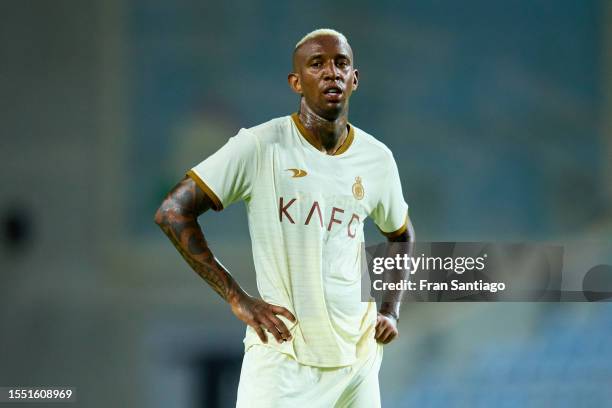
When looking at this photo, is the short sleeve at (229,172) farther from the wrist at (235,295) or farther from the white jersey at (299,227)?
the wrist at (235,295)

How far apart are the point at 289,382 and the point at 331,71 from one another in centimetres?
112

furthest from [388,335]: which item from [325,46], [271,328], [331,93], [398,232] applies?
[325,46]

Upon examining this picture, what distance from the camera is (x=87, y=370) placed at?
4.85 m

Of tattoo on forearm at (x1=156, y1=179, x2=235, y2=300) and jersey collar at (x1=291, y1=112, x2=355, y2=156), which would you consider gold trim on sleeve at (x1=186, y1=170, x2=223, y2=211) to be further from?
jersey collar at (x1=291, y1=112, x2=355, y2=156)

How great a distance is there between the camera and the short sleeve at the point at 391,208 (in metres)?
4.21

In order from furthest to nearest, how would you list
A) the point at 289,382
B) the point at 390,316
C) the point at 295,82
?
the point at 390,316, the point at 295,82, the point at 289,382

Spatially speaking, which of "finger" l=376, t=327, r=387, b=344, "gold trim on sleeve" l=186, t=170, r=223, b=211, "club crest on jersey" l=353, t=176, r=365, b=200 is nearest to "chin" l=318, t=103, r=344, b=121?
"club crest on jersey" l=353, t=176, r=365, b=200

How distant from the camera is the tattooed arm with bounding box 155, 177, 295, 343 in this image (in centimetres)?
387

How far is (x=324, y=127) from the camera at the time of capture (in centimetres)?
403

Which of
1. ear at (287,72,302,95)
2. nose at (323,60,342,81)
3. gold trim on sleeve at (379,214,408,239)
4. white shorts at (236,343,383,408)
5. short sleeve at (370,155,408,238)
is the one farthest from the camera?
gold trim on sleeve at (379,214,408,239)

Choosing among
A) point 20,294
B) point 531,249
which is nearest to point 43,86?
point 20,294

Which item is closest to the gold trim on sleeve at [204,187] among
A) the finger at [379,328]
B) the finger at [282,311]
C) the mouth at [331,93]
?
the finger at [282,311]

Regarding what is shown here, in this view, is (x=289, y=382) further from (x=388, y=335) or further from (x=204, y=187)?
(x=204, y=187)

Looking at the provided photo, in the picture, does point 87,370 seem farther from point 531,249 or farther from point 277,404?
point 531,249
